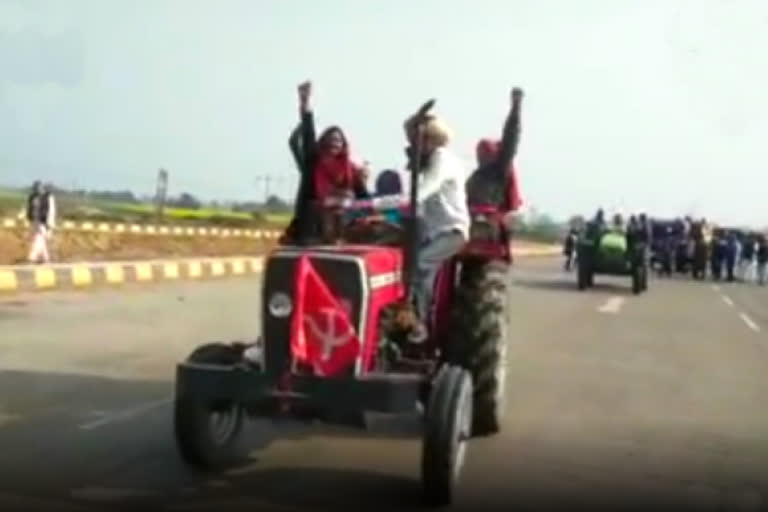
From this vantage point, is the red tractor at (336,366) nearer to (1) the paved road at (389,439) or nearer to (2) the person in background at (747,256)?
(1) the paved road at (389,439)

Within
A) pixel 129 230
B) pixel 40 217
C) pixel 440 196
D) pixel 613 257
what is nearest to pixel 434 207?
pixel 440 196

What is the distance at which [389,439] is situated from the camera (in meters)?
8.34

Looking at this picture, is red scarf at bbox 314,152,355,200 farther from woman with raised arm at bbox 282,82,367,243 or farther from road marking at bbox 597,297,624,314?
road marking at bbox 597,297,624,314

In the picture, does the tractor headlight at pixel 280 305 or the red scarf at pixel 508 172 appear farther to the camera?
the red scarf at pixel 508 172

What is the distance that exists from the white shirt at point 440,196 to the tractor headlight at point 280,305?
1237 mm

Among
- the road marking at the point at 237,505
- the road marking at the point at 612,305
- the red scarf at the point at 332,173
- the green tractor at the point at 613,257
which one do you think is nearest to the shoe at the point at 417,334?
the red scarf at the point at 332,173

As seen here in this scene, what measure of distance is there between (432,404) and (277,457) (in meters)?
1.54

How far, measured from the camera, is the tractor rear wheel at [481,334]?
821 centimetres

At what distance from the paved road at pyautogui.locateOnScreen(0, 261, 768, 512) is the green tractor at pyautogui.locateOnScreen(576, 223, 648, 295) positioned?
12639 millimetres

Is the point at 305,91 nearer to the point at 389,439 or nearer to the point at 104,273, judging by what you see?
the point at 389,439

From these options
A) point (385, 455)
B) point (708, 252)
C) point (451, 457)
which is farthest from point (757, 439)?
point (708, 252)

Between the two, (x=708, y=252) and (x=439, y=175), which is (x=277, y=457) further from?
(x=708, y=252)

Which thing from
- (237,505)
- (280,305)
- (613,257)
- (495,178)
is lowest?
(237,505)

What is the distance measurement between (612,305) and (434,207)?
17.0m
